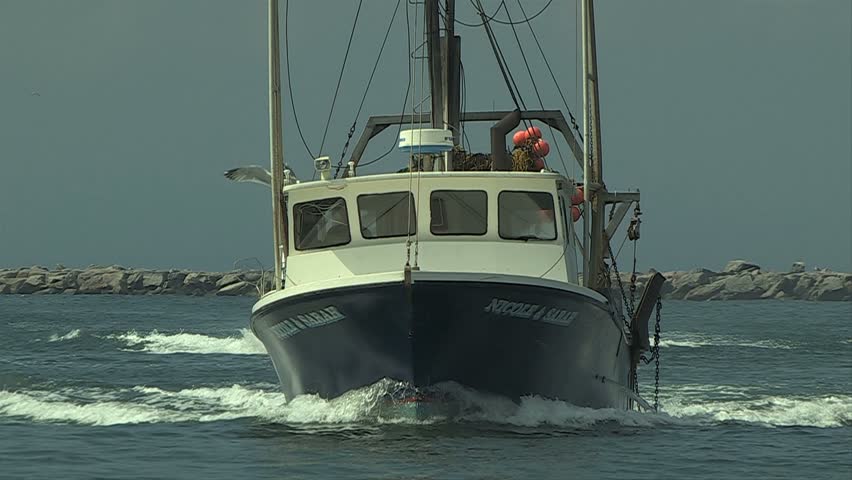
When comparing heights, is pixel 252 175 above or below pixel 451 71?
below

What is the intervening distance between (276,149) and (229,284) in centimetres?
9188

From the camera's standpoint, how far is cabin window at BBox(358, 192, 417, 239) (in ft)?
69.4

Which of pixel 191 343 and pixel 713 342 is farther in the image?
pixel 713 342

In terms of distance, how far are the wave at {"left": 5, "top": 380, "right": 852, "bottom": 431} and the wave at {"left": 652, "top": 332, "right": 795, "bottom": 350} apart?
816 inches

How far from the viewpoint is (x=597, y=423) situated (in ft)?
70.0

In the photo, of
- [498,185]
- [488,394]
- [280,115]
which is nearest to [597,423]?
[488,394]

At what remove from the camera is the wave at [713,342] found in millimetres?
55344

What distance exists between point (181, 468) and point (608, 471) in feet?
16.7

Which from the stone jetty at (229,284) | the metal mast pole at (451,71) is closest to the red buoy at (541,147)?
the metal mast pole at (451,71)

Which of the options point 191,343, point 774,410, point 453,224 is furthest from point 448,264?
point 191,343

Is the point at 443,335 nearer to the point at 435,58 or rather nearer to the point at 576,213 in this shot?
the point at 576,213

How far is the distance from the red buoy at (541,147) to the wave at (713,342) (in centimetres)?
3220

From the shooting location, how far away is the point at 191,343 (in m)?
52.3

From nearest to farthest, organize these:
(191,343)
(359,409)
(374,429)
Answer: (374,429) < (359,409) < (191,343)
